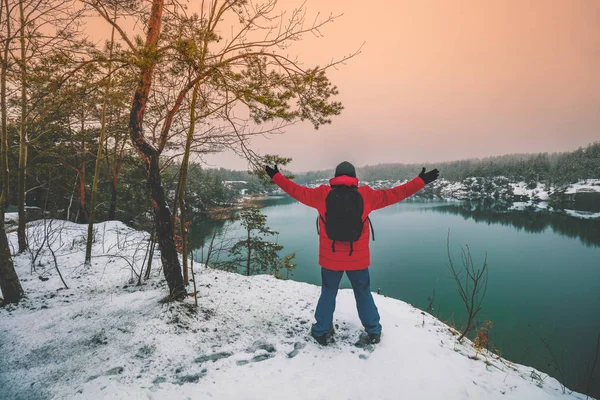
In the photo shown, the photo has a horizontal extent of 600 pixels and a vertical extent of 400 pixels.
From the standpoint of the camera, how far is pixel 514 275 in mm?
22109

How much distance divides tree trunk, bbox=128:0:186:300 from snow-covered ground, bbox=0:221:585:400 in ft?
1.55

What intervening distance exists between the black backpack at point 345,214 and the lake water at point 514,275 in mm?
2493

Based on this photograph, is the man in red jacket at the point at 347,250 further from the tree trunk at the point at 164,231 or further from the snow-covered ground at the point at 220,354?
the tree trunk at the point at 164,231

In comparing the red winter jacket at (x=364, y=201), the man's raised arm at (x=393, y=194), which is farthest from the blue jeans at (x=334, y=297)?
the man's raised arm at (x=393, y=194)

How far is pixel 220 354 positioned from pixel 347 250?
1895 millimetres

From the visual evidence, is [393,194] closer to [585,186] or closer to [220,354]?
[220,354]

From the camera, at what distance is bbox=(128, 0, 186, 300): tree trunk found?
10.3 ft

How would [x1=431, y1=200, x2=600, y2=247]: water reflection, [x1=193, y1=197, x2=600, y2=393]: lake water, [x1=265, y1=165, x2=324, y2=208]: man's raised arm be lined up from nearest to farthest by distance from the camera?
1. [x1=265, y1=165, x2=324, y2=208]: man's raised arm
2. [x1=193, y1=197, x2=600, y2=393]: lake water
3. [x1=431, y1=200, x2=600, y2=247]: water reflection

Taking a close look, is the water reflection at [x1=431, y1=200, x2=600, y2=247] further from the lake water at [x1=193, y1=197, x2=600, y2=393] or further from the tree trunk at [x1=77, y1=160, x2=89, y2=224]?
the tree trunk at [x1=77, y1=160, x2=89, y2=224]

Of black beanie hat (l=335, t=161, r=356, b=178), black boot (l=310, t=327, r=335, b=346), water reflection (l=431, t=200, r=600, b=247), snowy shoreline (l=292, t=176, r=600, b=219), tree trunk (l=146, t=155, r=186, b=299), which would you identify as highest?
black beanie hat (l=335, t=161, r=356, b=178)

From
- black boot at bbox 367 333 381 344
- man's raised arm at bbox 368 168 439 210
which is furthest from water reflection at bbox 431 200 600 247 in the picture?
black boot at bbox 367 333 381 344

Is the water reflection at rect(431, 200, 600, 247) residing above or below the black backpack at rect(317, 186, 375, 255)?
below

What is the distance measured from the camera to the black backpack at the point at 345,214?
287cm

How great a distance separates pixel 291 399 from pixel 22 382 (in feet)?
8.21
